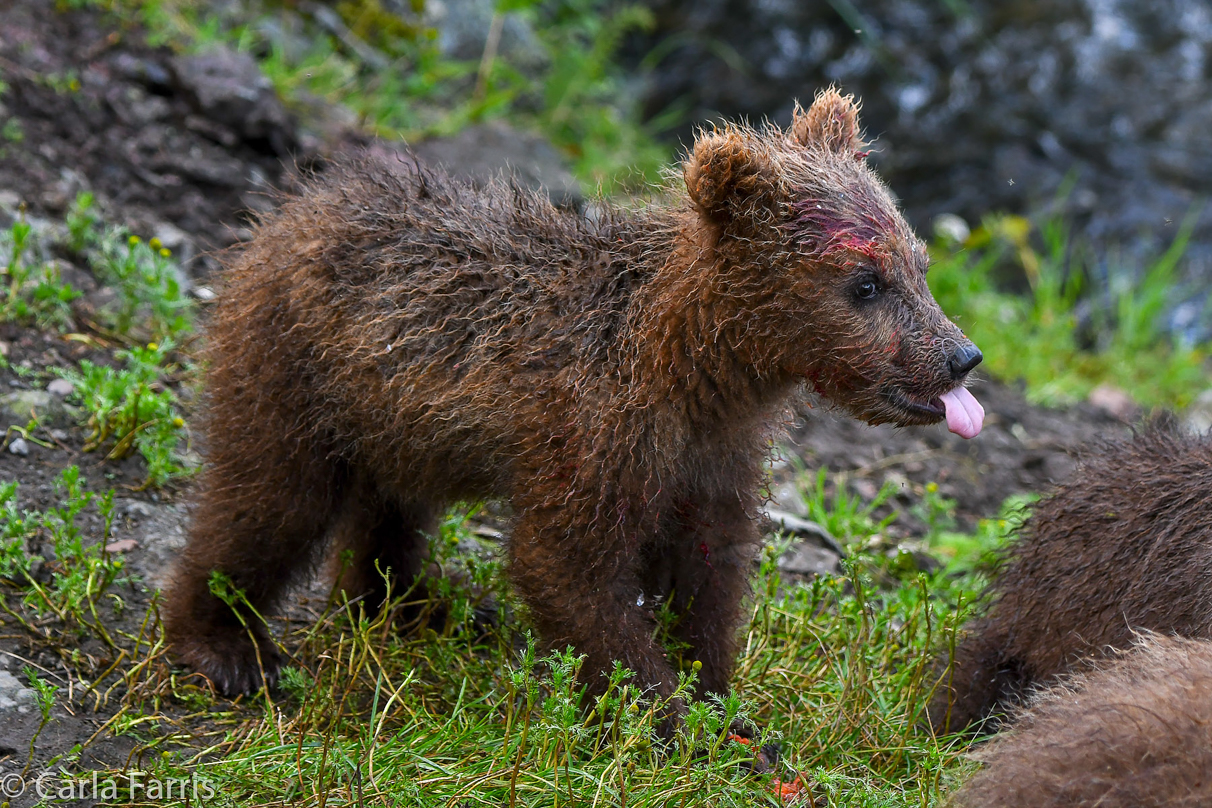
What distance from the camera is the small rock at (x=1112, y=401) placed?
832cm

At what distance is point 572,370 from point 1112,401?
5846mm

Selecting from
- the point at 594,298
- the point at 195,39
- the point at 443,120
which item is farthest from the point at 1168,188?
the point at 594,298

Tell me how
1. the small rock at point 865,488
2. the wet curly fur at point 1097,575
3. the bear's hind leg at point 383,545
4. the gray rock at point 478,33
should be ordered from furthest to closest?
the gray rock at point 478,33 → the small rock at point 865,488 → the bear's hind leg at point 383,545 → the wet curly fur at point 1097,575

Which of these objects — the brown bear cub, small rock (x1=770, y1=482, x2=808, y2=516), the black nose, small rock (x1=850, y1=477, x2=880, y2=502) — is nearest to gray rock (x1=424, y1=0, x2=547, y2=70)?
small rock (x1=850, y1=477, x2=880, y2=502)

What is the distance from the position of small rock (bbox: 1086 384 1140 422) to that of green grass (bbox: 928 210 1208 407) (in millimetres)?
77

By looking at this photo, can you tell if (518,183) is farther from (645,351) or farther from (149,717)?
(149,717)

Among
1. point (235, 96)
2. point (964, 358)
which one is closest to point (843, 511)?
point (964, 358)

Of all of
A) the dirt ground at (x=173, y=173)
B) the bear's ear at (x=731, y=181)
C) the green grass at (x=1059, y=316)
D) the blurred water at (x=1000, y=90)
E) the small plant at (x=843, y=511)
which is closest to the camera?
the bear's ear at (x=731, y=181)

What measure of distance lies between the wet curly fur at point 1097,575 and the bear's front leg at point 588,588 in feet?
3.46

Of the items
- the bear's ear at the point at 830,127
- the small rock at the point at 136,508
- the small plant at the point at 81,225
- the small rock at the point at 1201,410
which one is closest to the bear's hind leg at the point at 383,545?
the small rock at the point at 136,508

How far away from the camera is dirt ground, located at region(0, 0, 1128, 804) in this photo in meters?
6.39

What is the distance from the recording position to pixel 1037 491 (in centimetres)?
488

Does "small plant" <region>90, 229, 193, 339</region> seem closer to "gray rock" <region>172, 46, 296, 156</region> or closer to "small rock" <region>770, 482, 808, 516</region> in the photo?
"gray rock" <region>172, 46, 296, 156</region>

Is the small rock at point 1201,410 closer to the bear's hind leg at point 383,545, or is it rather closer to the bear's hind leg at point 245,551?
the bear's hind leg at point 383,545
